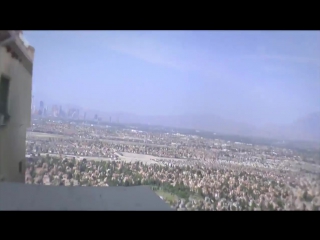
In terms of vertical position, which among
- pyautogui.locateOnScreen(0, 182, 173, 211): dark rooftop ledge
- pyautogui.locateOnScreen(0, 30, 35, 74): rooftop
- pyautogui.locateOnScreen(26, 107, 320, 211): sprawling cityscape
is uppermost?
pyautogui.locateOnScreen(0, 30, 35, 74): rooftop

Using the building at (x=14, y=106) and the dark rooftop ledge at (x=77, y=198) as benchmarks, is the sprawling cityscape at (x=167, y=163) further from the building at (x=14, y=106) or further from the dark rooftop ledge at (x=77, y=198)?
the building at (x=14, y=106)

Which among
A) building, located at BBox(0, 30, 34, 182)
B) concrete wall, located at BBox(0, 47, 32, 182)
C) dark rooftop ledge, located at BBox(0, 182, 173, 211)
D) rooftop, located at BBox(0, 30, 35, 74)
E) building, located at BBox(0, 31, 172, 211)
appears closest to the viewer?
dark rooftop ledge, located at BBox(0, 182, 173, 211)

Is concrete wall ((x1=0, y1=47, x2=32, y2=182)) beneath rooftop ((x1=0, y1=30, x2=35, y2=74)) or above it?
beneath

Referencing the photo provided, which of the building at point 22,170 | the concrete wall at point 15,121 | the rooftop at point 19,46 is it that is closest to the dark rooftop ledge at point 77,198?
the building at point 22,170

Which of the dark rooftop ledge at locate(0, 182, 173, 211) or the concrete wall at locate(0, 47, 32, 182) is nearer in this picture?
the dark rooftop ledge at locate(0, 182, 173, 211)

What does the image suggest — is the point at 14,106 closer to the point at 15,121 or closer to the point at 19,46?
the point at 15,121

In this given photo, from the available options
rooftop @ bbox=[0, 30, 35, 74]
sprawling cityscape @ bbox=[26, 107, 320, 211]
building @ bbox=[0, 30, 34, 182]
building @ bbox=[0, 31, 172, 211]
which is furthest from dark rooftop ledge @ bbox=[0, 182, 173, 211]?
rooftop @ bbox=[0, 30, 35, 74]

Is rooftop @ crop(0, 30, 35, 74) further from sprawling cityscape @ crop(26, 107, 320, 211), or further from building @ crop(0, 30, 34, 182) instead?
sprawling cityscape @ crop(26, 107, 320, 211)
